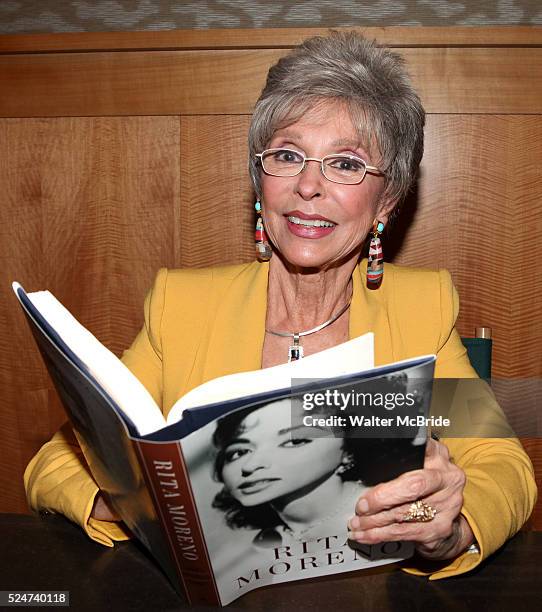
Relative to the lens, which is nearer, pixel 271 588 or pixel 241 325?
pixel 271 588

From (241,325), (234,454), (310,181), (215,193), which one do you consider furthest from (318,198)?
(234,454)

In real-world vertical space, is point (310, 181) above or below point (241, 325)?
above

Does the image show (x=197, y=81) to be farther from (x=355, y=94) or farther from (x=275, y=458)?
(x=275, y=458)

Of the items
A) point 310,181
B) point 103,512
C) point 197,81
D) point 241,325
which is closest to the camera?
point 103,512

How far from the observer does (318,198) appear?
147 centimetres

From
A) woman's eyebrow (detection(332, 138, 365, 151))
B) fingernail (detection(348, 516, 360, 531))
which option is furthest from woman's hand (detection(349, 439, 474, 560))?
woman's eyebrow (detection(332, 138, 365, 151))

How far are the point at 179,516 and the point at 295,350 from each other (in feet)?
2.63

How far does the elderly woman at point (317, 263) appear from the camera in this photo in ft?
4.81

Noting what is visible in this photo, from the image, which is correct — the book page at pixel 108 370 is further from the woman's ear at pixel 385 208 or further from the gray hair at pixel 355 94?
the woman's ear at pixel 385 208

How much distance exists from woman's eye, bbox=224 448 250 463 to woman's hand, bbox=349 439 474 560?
17 cm

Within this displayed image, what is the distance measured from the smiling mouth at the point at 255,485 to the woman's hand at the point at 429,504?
0.41 ft

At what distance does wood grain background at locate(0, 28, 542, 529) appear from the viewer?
1854 millimetres

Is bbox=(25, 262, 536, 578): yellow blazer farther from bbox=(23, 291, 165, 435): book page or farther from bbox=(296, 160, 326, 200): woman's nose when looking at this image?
bbox=(23, 291, 165, 435): book page

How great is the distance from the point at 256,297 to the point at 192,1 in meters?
0.88
